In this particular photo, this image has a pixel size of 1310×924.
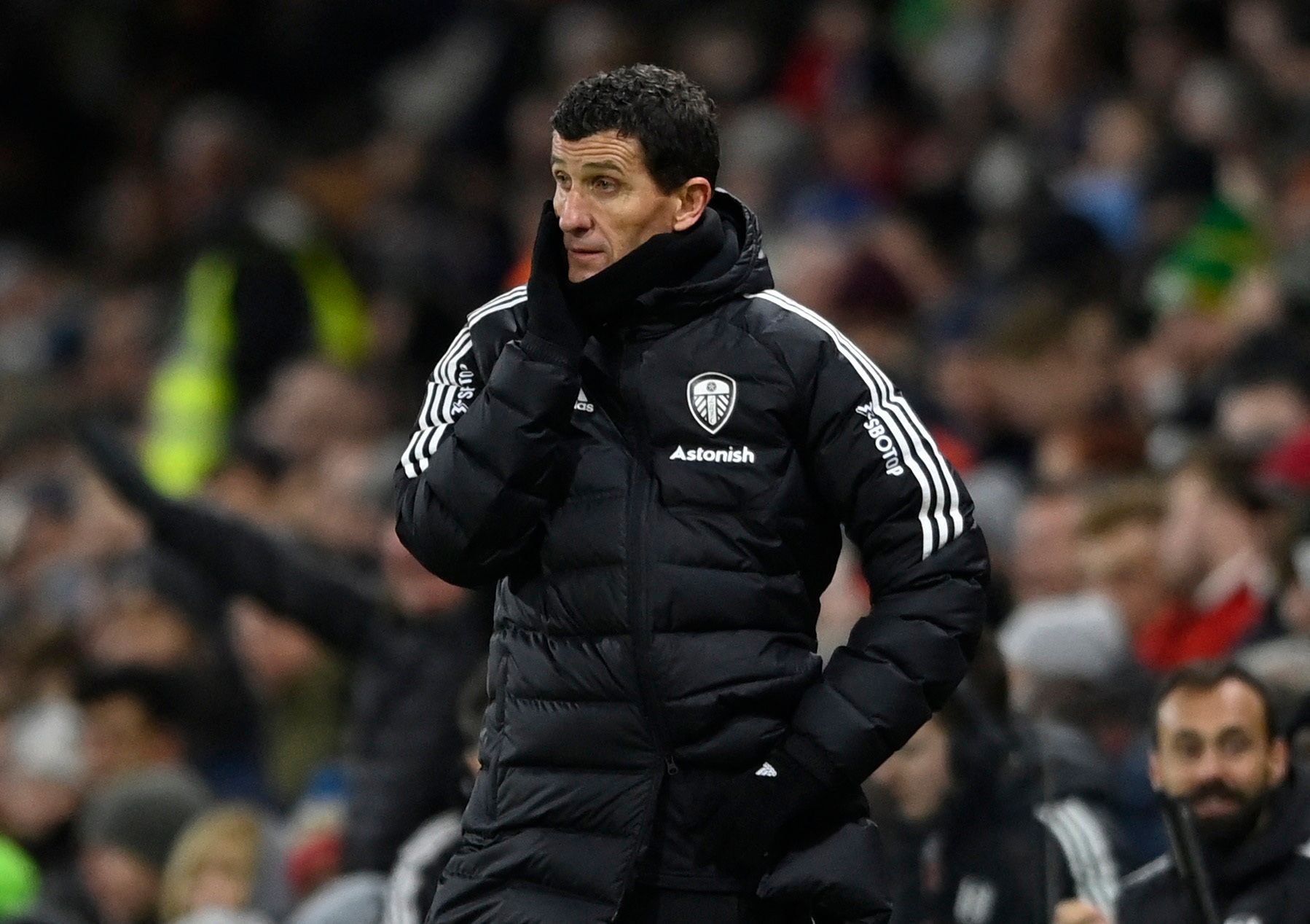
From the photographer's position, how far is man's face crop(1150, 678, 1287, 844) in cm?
535

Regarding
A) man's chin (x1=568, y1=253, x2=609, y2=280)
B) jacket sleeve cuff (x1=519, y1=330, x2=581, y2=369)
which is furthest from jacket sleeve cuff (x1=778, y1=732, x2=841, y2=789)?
man's chin (x1=568, y1=253, x2=609, y2=280)

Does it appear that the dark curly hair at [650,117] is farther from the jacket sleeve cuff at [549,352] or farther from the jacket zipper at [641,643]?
the jacket zipper at [641,643]

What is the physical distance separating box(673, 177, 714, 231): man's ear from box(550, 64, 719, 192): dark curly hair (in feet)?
0.04

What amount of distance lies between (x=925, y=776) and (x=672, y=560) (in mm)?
1920

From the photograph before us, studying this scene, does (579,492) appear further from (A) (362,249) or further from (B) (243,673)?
(A) (362,249)

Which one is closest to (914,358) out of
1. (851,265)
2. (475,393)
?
(851,265)

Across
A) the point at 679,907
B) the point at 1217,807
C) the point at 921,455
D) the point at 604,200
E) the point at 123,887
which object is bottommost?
the point at 679,907

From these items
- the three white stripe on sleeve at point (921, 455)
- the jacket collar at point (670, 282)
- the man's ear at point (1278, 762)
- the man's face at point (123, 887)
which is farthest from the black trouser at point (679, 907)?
the man's face at point (123, 887)

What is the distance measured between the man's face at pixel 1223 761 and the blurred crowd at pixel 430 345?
33 cm

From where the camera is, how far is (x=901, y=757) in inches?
230

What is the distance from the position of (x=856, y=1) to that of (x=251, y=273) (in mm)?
3286

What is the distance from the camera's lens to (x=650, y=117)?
4086 millimetres

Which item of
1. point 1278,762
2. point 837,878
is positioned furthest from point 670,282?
point 1278,762

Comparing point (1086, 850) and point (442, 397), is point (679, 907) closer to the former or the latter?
point (442, 397)
